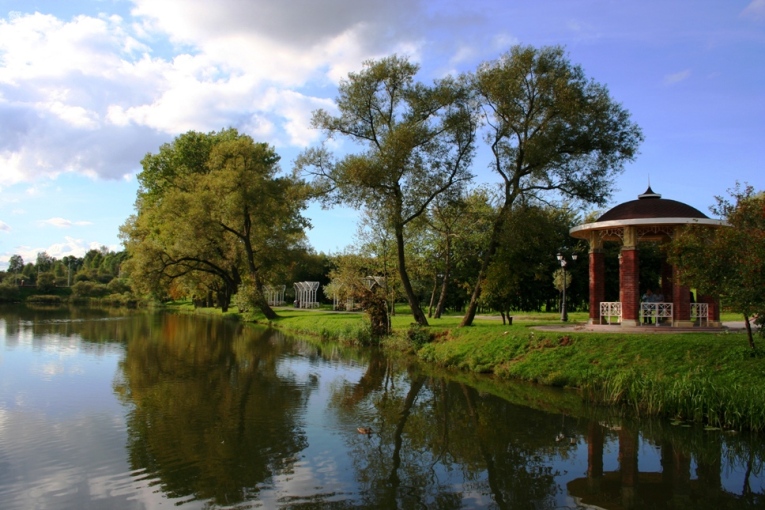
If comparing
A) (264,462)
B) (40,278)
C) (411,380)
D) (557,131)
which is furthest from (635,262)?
(40,278)

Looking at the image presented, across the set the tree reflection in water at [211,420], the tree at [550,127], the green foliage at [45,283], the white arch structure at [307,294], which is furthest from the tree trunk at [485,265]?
the green foliage at [45,283]

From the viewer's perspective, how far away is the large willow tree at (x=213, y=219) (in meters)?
40.0

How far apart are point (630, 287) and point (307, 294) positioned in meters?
41.6

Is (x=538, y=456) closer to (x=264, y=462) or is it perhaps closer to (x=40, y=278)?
(x=264, y=462)

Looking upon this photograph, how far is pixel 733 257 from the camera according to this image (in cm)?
1299

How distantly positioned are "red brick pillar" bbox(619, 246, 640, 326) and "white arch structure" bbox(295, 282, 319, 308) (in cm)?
3946

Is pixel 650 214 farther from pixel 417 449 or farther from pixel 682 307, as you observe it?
pixel 417 449

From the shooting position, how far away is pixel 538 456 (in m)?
10.1

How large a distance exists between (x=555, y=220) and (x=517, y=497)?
17.3m

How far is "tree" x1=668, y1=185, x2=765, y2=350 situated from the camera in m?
12.3

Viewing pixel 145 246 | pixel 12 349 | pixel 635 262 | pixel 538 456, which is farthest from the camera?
pixel 145 246

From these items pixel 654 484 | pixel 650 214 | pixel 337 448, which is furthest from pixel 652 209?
pixel 337 448

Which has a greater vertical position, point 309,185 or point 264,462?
point 309,185

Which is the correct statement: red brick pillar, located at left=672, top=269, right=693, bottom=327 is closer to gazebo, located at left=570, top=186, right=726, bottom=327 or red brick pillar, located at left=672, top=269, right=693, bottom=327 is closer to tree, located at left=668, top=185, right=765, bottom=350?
gazebo, located at left=570, top=186, right=726, bottom=327
